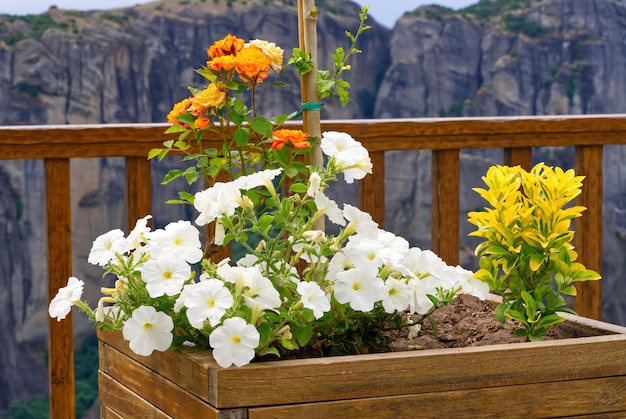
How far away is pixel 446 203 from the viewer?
2.40 metres

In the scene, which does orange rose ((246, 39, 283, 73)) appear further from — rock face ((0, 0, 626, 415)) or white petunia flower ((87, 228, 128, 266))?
rock face ((0, 0, 626, 415))

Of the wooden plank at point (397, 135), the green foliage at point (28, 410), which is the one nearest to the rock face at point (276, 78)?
the green foliage at point (28, 410)

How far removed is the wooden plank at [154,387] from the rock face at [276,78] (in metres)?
39.9

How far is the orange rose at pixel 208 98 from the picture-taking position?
1387mm

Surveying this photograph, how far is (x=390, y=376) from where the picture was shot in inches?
46.6

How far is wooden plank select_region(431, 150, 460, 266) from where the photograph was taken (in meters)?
2.38

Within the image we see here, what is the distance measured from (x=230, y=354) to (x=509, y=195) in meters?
0.55

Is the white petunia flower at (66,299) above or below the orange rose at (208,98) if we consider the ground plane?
below

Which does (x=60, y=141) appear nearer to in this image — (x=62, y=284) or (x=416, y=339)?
(x=62, y=284)

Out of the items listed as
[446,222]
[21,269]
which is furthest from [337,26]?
[446,222]

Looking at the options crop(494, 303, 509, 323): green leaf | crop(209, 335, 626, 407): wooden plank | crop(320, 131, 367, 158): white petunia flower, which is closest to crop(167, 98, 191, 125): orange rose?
crop(320, 131, 367, 158): white petunia flower

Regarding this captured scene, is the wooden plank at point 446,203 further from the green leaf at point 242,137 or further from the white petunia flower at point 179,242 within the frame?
the white petunia flower at point 179,242

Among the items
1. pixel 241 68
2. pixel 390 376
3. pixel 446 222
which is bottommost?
pixel 390 376

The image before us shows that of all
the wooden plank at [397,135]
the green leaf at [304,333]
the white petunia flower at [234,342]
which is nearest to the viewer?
the white petunia flower at [234,342]
